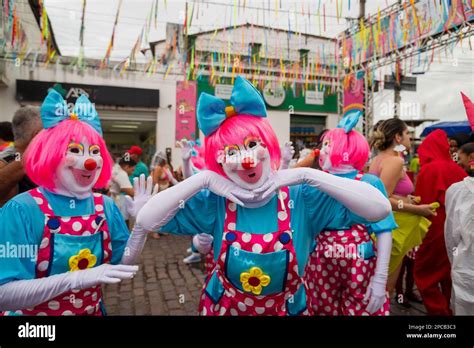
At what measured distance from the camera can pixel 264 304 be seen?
1.47m

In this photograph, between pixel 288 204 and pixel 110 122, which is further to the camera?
pixel 110 122

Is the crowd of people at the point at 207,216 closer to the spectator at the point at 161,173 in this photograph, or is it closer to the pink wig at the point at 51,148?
the pink wig at the point at 51,148

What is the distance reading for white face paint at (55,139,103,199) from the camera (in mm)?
1438

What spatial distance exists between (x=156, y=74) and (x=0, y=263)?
39.0ft

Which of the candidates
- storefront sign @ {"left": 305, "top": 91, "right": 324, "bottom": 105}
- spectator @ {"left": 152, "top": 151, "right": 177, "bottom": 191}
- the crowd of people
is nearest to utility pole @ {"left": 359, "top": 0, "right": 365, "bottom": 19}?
spectator @ {"left": 152, "top": 151, "right": 177, "bottom": 191}

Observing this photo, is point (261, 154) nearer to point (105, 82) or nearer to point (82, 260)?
point (82, 260)

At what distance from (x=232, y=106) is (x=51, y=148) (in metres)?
0.81

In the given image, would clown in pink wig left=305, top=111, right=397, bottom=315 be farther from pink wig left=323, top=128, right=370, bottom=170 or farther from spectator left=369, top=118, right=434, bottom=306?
spectator left=369, top=118, right=434, bottom=306

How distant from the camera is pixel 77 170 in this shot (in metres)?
1.46

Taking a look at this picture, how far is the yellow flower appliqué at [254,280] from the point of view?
140 cm

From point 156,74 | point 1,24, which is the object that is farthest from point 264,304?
point 156,74

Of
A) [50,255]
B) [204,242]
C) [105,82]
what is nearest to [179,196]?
[50,255]

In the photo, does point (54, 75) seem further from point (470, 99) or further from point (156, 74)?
point (470, 99)
